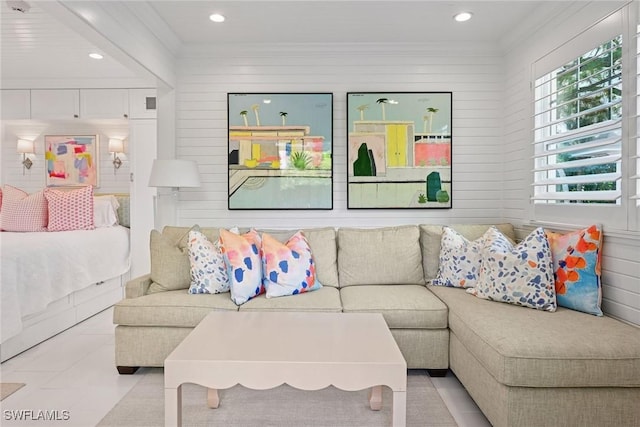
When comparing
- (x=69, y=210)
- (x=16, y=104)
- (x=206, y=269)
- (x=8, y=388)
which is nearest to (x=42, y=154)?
(x=16, y=104)

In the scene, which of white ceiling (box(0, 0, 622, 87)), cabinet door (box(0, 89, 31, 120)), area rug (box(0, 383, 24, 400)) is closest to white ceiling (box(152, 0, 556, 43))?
A: white ceiling (box(0, 0, 622, 87))

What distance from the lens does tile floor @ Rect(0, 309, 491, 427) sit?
2123 millimetres

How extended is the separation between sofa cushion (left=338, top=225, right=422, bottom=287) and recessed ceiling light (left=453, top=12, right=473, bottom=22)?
1754 millimetres

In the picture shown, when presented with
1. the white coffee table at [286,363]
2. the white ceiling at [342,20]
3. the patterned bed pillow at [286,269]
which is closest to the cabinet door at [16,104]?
the white ceiling at [342,20]

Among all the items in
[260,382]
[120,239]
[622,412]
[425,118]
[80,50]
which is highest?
[80,50]

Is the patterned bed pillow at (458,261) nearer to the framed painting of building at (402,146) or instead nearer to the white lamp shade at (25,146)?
the framed painting of building at (402,146)

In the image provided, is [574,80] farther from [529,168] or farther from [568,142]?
[529,168]

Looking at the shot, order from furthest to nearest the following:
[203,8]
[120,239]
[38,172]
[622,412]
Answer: [38,172] → [120,239] → [203,8] → [622,412]

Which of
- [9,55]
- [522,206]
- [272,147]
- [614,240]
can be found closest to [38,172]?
[9,55]

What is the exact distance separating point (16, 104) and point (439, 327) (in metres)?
5.17

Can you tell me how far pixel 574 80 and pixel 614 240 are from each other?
3.78ft

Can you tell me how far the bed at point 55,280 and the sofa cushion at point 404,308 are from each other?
2360 mm

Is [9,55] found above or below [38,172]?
above

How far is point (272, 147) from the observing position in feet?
12.3
